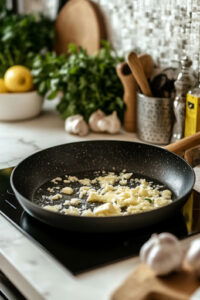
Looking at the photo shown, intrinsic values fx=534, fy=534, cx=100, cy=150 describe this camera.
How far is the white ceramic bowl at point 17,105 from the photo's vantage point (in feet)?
5.85

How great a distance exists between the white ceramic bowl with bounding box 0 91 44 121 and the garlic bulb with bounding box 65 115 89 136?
18cm

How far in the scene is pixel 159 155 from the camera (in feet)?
4.51

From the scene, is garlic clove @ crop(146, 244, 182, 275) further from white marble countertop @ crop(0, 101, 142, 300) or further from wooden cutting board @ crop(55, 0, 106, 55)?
wooden cutting board @ crop(55, 0, 106, 55)

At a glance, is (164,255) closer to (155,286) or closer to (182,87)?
(155,286)

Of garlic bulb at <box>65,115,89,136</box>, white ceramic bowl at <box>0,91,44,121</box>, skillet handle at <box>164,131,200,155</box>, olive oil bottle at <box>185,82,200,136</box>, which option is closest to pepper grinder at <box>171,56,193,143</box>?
olive oil bottle at <box>185,82,200,136</box>

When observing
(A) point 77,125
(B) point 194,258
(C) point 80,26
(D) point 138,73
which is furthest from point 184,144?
(C) point 80,26

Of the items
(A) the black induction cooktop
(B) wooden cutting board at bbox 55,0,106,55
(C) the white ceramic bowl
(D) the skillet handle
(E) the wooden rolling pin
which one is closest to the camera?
(A) the black induction cooktop

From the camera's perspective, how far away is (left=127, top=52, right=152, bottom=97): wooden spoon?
5.08ft

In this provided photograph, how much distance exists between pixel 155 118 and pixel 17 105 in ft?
1.61

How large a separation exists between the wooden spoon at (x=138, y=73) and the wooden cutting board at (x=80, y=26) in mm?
437

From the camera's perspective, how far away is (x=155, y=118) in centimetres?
158

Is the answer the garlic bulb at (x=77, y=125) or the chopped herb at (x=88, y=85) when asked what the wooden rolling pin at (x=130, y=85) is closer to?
the chopped herb at (x=88, y=85)

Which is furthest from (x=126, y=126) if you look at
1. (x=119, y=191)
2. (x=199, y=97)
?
(x=119, y=191)

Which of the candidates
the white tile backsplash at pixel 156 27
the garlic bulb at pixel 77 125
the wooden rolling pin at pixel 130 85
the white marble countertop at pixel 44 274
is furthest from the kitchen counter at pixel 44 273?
the white tile backsplash at pixel 156 27
